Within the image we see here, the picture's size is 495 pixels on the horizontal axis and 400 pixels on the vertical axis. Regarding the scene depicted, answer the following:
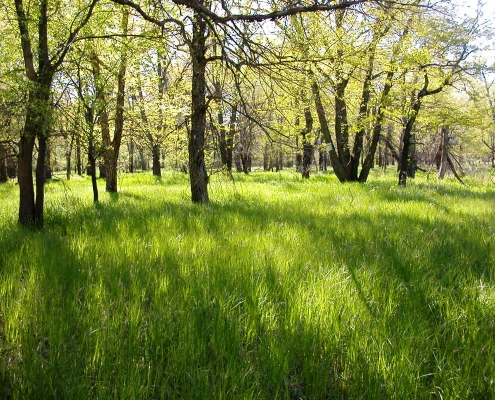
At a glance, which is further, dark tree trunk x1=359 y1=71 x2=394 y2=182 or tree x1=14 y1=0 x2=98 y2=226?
dark tree trunk x1=359 y1=71 x2=394 y2=182

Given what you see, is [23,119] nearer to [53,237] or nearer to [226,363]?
[53,237]

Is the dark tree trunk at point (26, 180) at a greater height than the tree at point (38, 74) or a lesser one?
lesser

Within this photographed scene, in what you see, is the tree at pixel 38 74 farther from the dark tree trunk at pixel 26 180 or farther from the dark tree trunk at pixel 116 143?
the dark tree trunk at pixel 116 143

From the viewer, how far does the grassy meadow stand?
1415 millimetres

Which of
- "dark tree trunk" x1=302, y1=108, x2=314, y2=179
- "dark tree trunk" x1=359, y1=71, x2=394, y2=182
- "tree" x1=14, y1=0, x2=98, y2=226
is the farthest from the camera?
"dark tree trunk" x1=359, y1=71, x2=394, y2=182

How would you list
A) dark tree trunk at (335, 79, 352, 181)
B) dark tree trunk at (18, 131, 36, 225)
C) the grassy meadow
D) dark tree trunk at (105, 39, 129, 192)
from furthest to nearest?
1. dark tree trunk at (335, 79, 352, 181)
2. dark tree trunk at (105, 39, 129, 192)
3. dark tree trunk at (18, 131, 36, 225)
4. the grassy meadow

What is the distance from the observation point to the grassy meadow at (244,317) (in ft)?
4.64

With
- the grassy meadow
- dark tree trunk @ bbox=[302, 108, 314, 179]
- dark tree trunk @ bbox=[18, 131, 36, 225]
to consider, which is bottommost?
the grassy meadow

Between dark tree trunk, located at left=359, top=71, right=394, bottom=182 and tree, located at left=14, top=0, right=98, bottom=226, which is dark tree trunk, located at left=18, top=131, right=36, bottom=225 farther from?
dark tree trunk, located at left=359, top=71, right=394, bottom=182

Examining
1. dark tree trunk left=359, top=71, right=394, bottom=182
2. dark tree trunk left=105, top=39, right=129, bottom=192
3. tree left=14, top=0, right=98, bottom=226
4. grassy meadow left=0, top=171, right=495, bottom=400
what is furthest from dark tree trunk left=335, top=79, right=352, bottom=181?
tree left=14, top=0, right=98, bottom=226

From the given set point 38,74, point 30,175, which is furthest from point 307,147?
point 30,175

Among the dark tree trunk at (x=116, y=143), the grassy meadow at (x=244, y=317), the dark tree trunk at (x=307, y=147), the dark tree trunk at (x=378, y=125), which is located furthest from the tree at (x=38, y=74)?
the dark tree trunk at (x=378, y=125)

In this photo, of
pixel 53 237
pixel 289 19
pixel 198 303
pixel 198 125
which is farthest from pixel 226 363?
pixel 198 125

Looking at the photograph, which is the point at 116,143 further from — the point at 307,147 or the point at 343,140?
the point at 343,140
